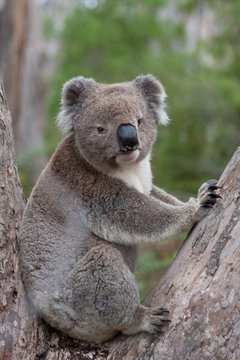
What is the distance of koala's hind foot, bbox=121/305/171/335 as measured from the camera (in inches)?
131

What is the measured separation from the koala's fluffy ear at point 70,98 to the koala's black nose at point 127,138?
1.96 feet

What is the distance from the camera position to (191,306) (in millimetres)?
3188

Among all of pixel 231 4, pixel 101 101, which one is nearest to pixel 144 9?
pixel 231 4

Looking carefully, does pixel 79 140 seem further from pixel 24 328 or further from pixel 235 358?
pixel 235 358

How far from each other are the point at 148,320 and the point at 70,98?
196cm

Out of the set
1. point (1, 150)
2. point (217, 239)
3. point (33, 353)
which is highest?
point (217, 239)

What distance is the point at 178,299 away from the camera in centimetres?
332

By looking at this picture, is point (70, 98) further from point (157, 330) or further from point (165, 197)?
point (157, 330)

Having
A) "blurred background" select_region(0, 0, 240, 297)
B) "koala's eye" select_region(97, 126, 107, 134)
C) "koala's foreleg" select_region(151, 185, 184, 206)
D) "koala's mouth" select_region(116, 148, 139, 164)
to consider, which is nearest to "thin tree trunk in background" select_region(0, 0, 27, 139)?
"blurred background" select_region(0, 0, 240, 297)

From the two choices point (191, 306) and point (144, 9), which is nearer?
point (191, 306)

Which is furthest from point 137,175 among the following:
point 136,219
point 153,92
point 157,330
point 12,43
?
point 12,43

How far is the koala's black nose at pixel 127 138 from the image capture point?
12.3 ft

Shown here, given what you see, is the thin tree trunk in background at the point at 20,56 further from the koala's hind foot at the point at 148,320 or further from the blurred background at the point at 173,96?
the koala's hind foot at the point at 148,320

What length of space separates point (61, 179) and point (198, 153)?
23.9 feet
